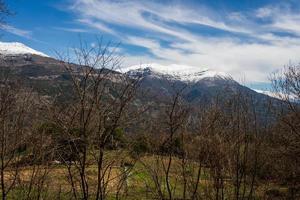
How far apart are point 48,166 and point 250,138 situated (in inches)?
294

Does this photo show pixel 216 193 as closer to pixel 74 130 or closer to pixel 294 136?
pixel 74 130

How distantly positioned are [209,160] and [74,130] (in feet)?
20.4

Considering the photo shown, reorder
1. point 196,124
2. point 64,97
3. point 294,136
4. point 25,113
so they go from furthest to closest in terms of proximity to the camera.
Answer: point 294,136, point 196,124, point 25,113, point 64,97

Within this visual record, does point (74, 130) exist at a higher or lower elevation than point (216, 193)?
higher

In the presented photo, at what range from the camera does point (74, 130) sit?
9570 millimetres

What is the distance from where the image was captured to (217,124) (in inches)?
570

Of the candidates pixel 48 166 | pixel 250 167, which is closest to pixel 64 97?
pixel 48 166

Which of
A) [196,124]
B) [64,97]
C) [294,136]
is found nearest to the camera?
[64,97]

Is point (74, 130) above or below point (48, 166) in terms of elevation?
above

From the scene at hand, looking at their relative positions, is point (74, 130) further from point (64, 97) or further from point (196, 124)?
point (196, 124)

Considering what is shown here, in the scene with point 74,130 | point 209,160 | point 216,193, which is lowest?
point 216,193

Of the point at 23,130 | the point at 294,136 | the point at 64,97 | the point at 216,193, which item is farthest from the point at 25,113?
the point at 294,136

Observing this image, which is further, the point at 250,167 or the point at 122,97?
the point at 250,167

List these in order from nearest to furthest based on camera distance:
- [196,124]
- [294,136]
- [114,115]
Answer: [114,115]
[196,124]
[294,136]
